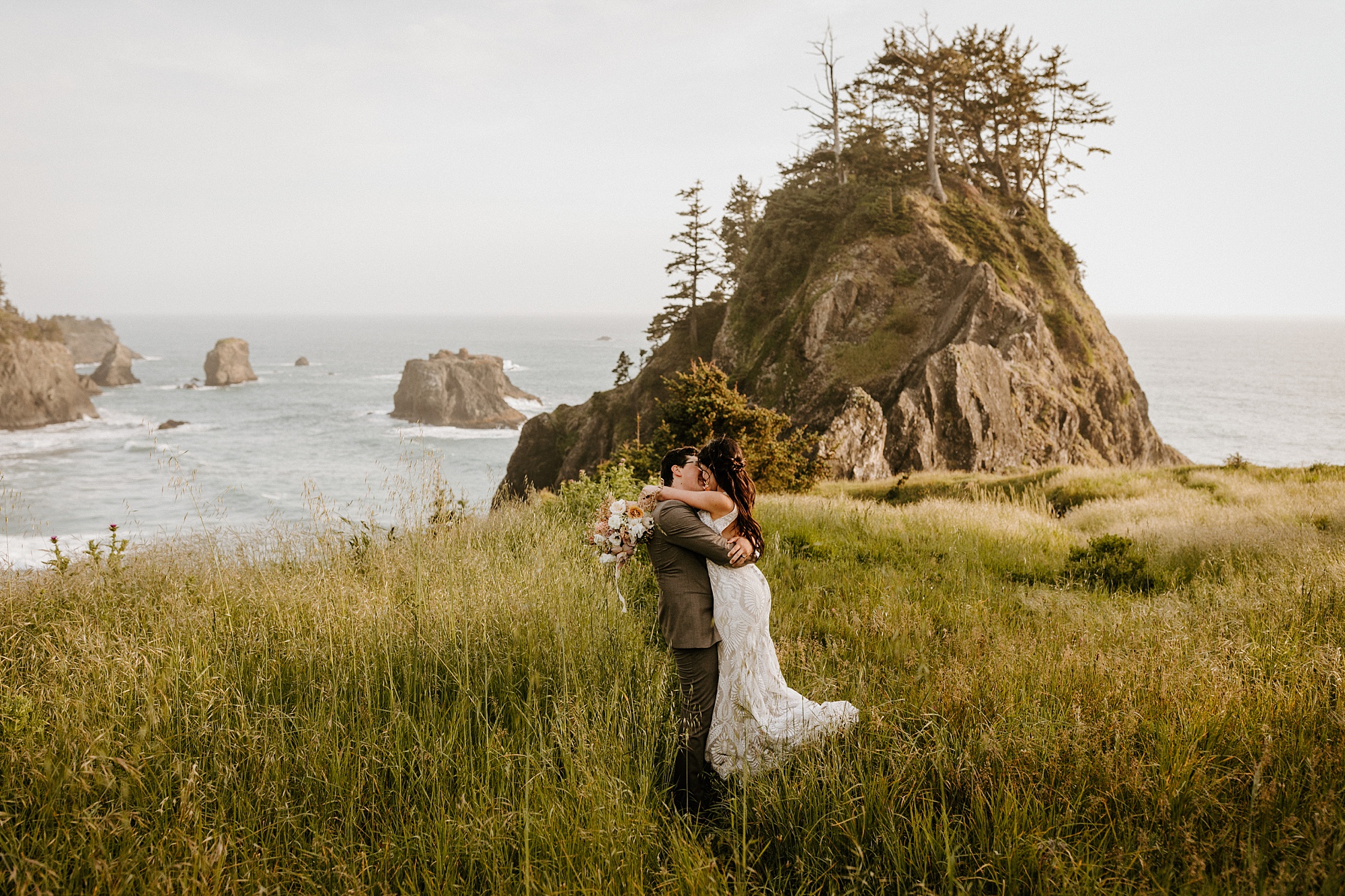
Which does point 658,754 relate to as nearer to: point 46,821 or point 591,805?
point 591,805

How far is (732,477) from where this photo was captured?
15.0 feet

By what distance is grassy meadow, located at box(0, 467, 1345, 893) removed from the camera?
2.90 metres

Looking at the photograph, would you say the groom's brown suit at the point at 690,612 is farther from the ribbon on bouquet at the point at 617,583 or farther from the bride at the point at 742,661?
the ribbon on bouquet at the point at 617,583

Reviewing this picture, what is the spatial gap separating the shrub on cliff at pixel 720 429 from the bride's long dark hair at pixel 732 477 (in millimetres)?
12321

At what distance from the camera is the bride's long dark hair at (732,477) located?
453 cm

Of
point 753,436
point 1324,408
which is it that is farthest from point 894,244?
point 1324,408

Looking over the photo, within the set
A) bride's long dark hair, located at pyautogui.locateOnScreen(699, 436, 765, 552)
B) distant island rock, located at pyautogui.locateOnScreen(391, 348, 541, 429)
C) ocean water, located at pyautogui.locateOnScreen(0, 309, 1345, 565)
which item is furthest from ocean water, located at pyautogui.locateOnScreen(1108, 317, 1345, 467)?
distant island rock, located at pyautogui.locateOnScreen(391, 348, 541, 429)

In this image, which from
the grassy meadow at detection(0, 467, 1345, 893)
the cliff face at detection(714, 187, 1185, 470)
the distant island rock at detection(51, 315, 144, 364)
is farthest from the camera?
the distant island rock at detection(51, 315, 144, 364)

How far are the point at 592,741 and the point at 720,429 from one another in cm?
1530

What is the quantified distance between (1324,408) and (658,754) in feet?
436

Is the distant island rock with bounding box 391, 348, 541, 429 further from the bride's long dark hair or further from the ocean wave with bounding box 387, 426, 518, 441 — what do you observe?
the bride's long dark hair

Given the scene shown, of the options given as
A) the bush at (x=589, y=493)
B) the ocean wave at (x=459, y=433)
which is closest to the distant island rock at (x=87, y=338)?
the ocean wave at (x=459, y=433)

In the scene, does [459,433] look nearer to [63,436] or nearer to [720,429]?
[63,436]

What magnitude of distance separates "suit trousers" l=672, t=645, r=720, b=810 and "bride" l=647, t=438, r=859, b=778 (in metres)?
0.07
